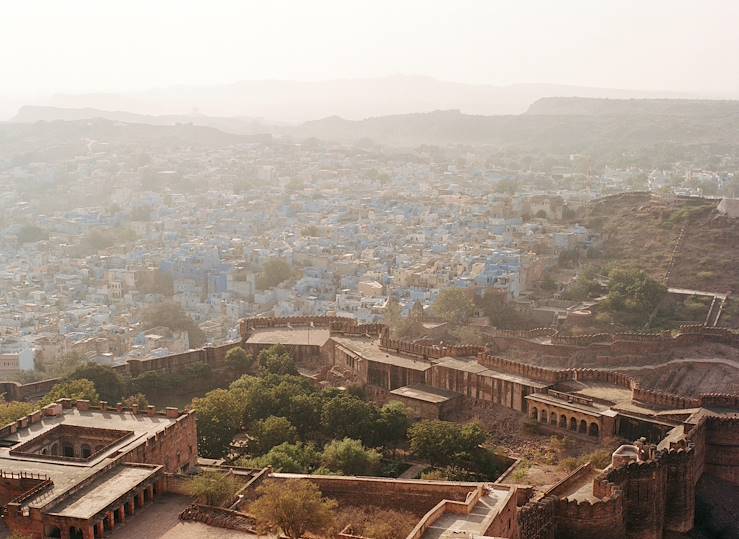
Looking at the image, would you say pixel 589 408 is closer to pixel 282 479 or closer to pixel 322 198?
pixel 282 479

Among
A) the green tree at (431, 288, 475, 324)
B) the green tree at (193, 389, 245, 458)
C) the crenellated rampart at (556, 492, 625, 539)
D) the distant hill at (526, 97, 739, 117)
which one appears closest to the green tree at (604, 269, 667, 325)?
the green tree at (431, 288, 475, 324)

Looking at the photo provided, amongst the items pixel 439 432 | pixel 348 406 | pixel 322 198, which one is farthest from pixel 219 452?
pixel 322 198

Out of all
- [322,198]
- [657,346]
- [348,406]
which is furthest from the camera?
[322,198]

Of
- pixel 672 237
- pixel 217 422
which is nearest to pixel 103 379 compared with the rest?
pixel 217 422

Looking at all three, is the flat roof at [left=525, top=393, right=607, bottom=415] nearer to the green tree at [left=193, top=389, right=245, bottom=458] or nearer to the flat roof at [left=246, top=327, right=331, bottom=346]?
the green tree at [left=193, top=389, right=245, bottom=458]

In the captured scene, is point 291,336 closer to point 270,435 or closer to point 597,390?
point 270,435

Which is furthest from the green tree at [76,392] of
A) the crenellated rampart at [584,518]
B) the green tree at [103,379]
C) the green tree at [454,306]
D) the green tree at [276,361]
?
the green tree at [454,306]

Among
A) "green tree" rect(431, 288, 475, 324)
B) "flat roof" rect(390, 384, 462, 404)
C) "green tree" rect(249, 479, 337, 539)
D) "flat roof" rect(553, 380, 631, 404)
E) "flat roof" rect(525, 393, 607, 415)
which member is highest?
"green tree" rect(249, 479, 337, 539)
